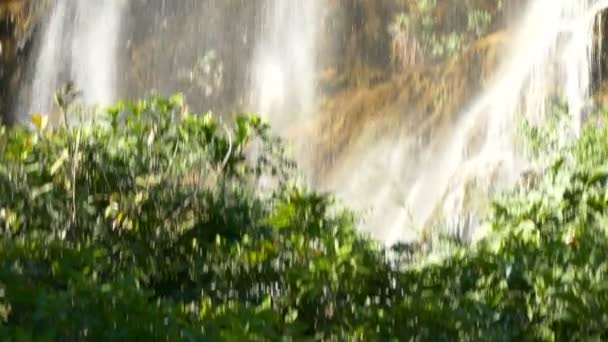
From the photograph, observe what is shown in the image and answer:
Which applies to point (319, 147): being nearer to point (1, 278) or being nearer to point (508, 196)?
point (508, 196)

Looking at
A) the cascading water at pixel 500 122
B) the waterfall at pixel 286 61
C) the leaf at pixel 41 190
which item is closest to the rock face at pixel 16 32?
the waterfall at pixel 286 61

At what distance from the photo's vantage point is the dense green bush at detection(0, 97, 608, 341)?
7.64ft

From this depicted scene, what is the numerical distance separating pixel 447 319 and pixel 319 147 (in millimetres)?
5541

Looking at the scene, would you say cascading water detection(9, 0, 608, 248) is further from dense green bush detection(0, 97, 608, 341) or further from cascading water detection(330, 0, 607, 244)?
dense green bush detection(0, 97, 608, 341)

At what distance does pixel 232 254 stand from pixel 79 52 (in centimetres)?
725

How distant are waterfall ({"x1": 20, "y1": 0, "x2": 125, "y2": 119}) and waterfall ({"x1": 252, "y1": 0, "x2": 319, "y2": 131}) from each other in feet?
5.18

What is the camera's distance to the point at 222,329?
2.29 m

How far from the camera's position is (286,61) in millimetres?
8875

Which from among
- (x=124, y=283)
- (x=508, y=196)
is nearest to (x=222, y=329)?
(x=124, y=283)

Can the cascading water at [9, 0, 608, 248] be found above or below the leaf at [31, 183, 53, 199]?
above

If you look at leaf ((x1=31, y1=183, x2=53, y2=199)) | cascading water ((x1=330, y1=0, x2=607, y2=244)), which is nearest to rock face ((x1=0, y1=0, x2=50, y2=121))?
cascading water ((x1=330, y1=0, x2=607, y2=244))

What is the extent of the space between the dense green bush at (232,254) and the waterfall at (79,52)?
5.37 meters

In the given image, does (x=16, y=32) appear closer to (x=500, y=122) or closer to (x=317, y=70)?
(x=317, y=70)

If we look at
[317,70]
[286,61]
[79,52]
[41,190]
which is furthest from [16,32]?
[41,190]
